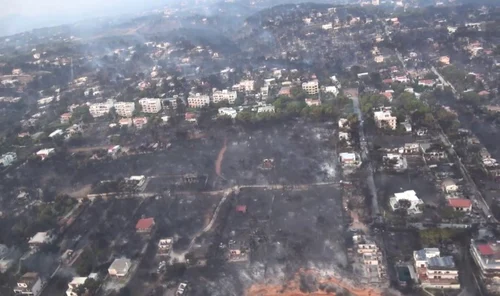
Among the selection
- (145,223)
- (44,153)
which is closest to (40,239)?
(145,223)

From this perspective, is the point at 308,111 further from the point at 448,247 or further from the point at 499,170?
the point at 448,247

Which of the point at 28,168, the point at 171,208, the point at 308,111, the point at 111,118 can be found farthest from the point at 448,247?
the point at 111,118

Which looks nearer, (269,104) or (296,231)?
(296,231)

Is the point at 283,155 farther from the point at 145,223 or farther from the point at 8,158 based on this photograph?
the point at 8,158

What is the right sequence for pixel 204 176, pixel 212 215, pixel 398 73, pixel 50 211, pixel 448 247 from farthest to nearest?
pixel 398 73 → pixel 204 176 → pixel 50 211 → pixel 212 215 → pixel 448 247

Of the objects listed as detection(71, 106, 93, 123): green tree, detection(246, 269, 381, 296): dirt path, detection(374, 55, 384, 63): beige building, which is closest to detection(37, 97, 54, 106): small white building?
detection(71, 106, 93, 123): green tree

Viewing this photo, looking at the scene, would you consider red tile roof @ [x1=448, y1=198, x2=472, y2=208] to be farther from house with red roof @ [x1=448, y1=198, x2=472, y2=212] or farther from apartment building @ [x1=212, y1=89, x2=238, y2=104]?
apartment building @ [x1=212, y1=89, x2=238, y2=104]
